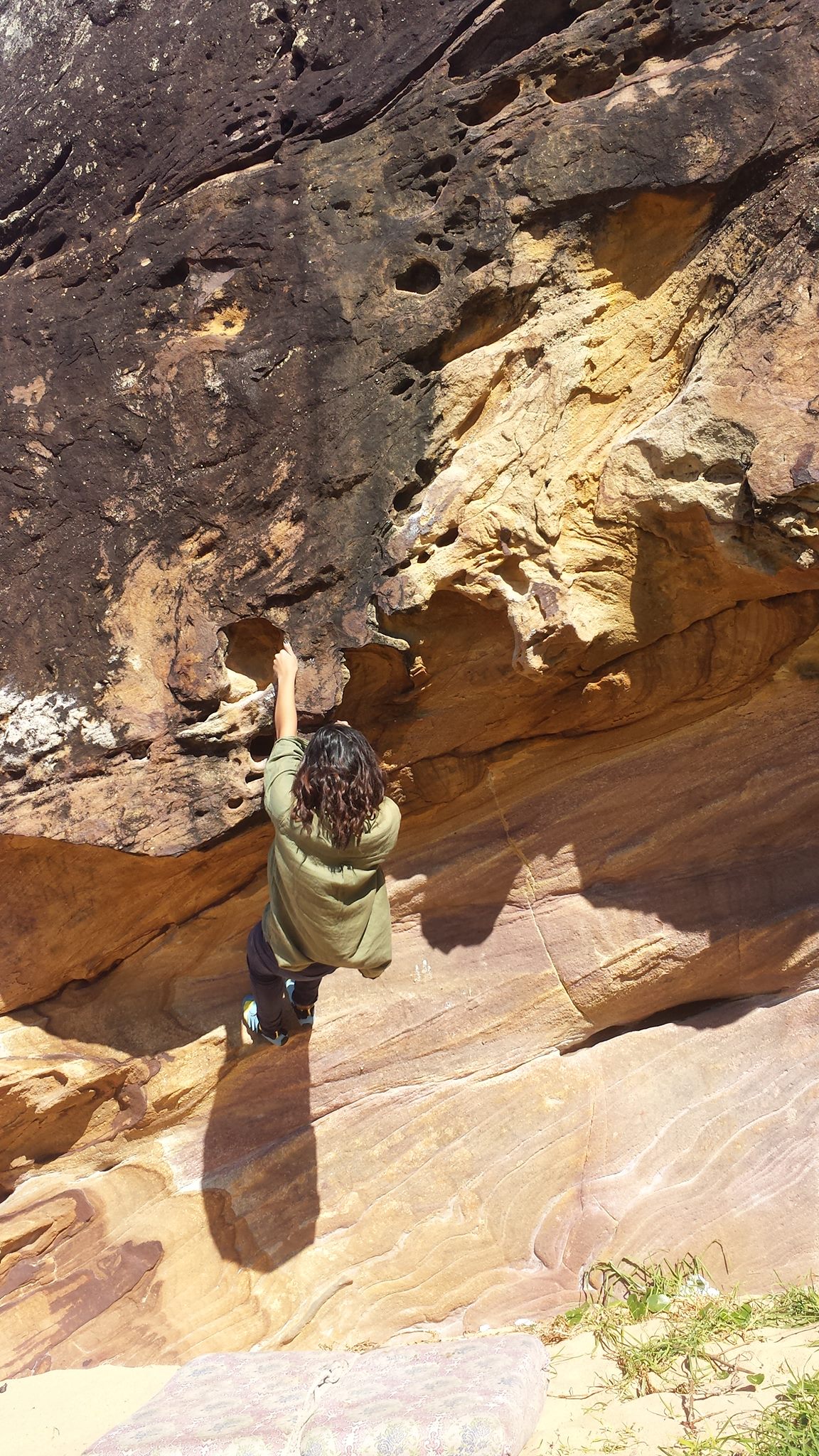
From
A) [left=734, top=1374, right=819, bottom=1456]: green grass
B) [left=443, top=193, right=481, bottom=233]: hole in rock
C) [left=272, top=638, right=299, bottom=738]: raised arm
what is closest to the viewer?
[left=734, top=1374, right=819, bottom=1456]: green grass

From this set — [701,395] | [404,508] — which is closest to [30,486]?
[404,508]

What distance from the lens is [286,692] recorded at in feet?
10.8

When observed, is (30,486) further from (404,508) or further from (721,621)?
(721,621)

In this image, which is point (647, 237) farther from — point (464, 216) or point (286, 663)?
point (286, 663)

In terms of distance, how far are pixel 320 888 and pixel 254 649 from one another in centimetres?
97

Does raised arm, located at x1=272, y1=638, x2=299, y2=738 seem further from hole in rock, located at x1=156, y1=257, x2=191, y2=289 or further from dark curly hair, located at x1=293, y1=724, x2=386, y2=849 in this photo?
hole in rock, located at x1=156, y1=257, x2=191, y2=289

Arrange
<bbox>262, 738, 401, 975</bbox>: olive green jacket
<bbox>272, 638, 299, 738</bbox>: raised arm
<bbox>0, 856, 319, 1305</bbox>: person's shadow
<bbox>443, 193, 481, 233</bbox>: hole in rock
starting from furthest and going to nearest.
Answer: <bbox>0, 856, 319, 1305</bbox>: person's shadow < <bbox>443, 193, 481, 233</bbox>: hole in rock < <bbox>272, 638, 299, 738</bbox>: raised arm < <bbox>262, 738, 401, 975</bbox>: olive green jacket

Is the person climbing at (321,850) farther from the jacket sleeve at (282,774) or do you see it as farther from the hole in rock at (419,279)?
the hole in rock at (419,279)

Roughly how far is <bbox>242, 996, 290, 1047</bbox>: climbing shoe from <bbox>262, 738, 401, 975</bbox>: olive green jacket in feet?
1.75

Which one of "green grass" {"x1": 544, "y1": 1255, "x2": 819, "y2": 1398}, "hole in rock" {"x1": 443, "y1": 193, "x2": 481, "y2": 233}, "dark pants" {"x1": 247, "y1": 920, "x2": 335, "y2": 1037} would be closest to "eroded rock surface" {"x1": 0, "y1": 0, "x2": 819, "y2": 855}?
"hole in rock" {"x1": 443, "y1": 193, "x2": 481, "y2": 233}

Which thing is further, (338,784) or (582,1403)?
(582,1403)

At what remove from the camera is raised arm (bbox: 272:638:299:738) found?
322cm

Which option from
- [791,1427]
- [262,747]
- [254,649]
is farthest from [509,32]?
[791,1427]

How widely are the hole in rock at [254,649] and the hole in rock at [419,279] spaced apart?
1284mm
